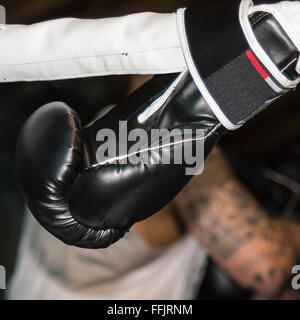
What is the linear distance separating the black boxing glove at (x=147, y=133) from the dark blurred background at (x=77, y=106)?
0.13 m

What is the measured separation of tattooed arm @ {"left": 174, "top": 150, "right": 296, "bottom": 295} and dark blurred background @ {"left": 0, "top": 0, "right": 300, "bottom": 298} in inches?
14.2

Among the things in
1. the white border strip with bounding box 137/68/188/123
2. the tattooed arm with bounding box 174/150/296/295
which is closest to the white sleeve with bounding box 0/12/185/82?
the white border strip with bounding box 137/68/188/123

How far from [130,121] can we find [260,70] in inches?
6.8

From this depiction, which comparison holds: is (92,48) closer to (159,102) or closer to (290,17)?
(159,102)

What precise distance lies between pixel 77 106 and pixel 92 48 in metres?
0.76

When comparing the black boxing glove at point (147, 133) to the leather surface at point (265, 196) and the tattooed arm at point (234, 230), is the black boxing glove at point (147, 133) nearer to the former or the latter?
the tattooed arm at point (234, 230)

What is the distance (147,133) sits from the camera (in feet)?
1.89

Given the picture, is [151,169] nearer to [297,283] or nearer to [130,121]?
[130,121]

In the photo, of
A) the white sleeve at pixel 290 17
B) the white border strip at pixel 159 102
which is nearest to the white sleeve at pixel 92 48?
the white border strip at pixel 159 102

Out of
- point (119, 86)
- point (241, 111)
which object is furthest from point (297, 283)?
point (241, 111)

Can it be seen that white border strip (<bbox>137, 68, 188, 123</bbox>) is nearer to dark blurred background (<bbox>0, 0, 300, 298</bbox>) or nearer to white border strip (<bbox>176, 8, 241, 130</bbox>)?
white border strip (<bbox>176, 8, 241, 130</bbox>)

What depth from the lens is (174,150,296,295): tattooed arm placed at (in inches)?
50.9

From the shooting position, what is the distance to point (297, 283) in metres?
1.36
